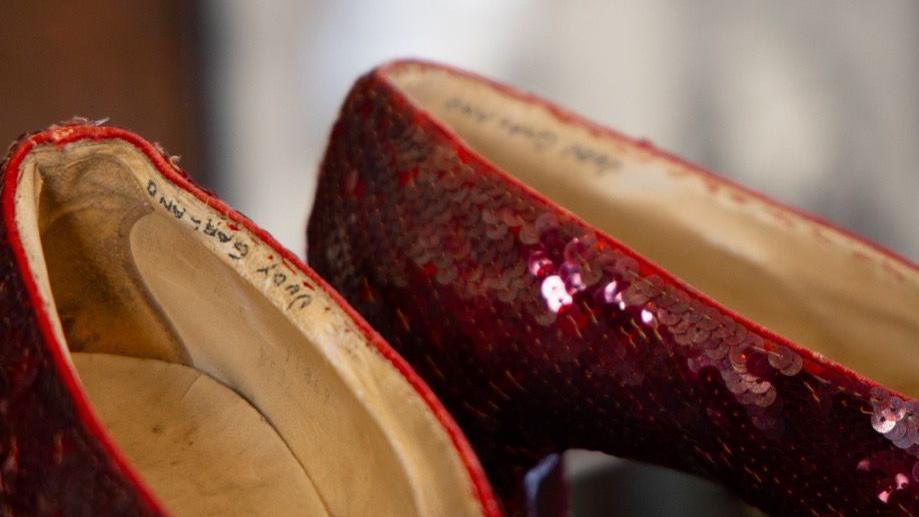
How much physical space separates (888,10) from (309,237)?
0.97 meters

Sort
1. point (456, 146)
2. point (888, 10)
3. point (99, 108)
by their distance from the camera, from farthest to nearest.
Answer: point (888, 10)
point (99, 108)
point (456, 146)

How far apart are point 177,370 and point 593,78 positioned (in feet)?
2.83

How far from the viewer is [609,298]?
1.40ft

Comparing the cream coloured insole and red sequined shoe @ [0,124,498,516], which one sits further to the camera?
the cream coloured insole

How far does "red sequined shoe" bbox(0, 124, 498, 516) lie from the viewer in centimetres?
32

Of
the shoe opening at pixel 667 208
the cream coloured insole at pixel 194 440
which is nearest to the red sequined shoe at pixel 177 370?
the cream coloured insole at pixel 194 440

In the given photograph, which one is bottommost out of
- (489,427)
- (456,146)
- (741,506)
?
(741,506)

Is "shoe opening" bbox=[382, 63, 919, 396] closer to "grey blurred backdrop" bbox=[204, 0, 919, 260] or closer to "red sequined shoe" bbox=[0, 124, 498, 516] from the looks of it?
"red sequined shoe" bbox=[0, 124, 498, 516]

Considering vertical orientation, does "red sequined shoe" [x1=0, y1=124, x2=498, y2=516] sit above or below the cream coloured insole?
above

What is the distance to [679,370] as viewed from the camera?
415 millimetres

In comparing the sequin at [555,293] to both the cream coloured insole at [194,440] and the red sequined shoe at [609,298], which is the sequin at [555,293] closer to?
the red sequined shoe at [609,298]

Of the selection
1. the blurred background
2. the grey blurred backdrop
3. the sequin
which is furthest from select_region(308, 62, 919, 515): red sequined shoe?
the grey blurred backdrop

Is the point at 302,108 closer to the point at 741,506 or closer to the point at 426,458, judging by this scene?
the point at 741,506

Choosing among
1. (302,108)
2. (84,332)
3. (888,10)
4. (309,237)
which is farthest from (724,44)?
(84,332)
